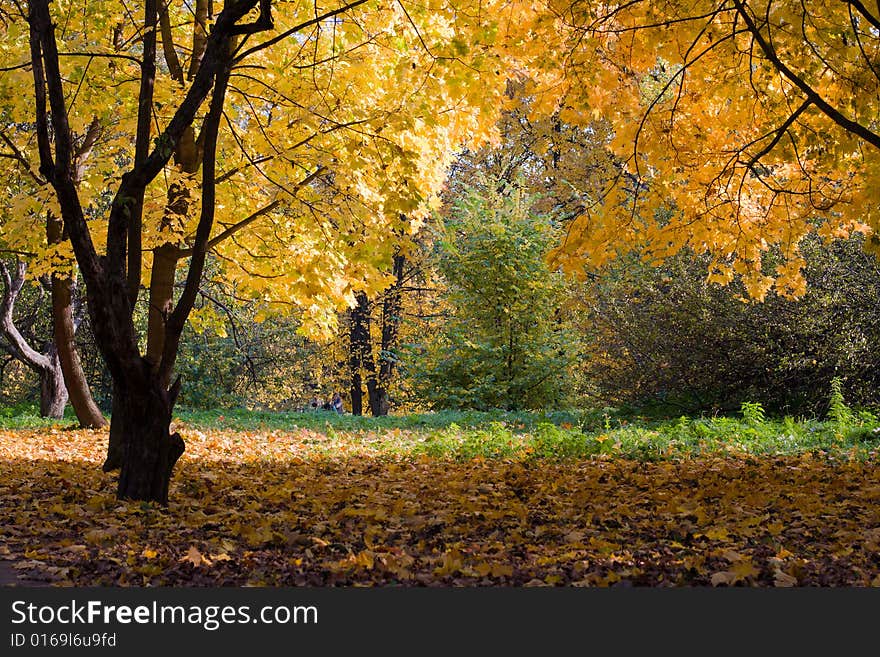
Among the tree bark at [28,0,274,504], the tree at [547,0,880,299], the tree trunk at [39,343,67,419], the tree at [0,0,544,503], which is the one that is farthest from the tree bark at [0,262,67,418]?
the tree at [547,0,880,299]

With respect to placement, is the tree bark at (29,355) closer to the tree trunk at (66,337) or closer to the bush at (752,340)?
the tree trunk at (66,337)

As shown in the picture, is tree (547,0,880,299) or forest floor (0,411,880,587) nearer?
forest floor (0,411,880,587)

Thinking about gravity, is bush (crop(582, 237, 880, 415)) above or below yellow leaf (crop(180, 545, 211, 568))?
above

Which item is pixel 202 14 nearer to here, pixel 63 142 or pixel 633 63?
pixel 63 142

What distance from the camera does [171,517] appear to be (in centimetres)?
587

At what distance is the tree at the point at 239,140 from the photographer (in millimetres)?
5957

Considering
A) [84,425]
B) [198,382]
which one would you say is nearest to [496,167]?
[198,382]

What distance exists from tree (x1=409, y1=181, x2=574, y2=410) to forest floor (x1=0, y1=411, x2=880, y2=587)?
734 cm

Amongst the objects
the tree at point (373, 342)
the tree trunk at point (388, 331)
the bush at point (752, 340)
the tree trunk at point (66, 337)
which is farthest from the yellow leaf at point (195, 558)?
the tree trunk at point (388, 331)

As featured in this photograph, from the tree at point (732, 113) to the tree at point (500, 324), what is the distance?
8846 millimetres

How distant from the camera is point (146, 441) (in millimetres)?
6125

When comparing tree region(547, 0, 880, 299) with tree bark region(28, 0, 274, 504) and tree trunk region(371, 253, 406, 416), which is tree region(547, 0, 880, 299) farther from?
tree trunk region(371, 253, 406, 416)

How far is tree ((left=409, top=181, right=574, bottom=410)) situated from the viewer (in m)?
17.8

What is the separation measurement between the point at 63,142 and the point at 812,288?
11.2 m
